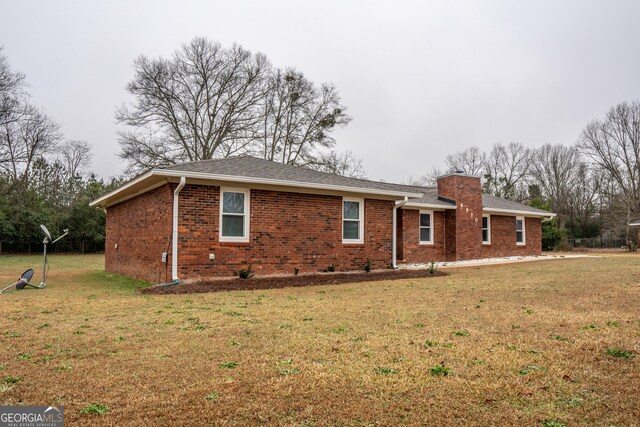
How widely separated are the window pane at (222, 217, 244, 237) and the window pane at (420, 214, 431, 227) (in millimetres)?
9898

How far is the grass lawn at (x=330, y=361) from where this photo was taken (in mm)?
3139

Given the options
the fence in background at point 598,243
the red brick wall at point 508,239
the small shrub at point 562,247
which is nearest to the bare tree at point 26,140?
the red brick wall at point 508,239

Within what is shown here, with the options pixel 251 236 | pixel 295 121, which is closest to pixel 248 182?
pixel 251 236

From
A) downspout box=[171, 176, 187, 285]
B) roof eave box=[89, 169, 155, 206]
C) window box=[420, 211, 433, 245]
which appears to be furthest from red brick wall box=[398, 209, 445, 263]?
roof eave box=[89, 169, 155, 206]

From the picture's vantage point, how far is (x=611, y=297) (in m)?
8.27

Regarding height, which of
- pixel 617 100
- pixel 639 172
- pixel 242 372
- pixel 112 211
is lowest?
pixel 242 372

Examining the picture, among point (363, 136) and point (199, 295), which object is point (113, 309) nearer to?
point (199, 295)

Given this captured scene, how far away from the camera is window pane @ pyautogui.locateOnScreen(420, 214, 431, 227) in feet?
63.5

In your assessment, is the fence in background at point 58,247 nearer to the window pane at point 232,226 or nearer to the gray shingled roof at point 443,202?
the gray shingled roof at point 443,202

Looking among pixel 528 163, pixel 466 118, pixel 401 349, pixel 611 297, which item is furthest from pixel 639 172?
pixel 401 349

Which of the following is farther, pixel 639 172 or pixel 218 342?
pixel 639 172

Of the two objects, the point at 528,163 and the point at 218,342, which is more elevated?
the point at 528,163

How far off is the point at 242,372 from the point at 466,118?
29.0 metres

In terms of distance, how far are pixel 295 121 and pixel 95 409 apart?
30.7 meters
